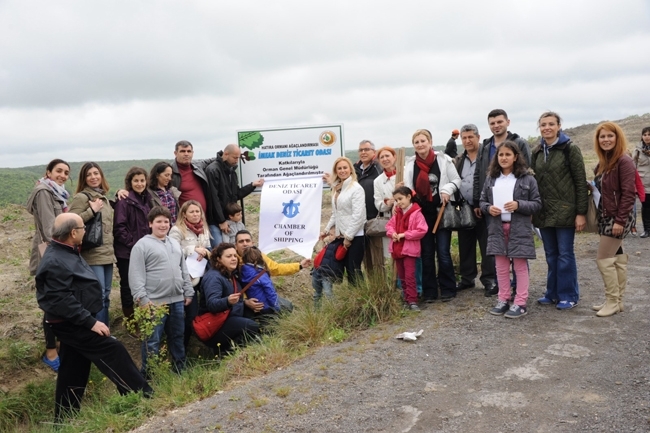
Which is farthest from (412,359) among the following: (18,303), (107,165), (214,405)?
(107,165)

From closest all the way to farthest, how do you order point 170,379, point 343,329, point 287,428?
point 287,428 < point 170,379 < point 343,329

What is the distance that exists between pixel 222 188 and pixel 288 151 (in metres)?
1.16

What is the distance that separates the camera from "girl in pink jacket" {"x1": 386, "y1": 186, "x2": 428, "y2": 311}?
7207 mm

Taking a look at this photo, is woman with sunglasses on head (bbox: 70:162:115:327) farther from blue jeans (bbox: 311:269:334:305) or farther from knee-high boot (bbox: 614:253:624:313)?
knee-high boot (bbox: 614:253:624:313)

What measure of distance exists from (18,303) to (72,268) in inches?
182

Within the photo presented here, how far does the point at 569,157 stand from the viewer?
654 centimetres

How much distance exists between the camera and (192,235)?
755cm

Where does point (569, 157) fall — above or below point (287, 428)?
above

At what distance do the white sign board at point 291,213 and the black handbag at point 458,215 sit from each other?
1936 millimetres

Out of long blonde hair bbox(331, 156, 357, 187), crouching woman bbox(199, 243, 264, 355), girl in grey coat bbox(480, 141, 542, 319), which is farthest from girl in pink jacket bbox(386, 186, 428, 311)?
crouching woman bbox(199, 243, 264, 355)

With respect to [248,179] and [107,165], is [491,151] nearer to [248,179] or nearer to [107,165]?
[248,179]

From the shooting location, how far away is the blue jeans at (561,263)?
666cm

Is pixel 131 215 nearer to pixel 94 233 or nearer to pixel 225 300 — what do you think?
pixel 94 233

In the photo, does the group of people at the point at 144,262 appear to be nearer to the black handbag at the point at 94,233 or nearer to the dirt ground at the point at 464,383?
the black handbag at the point at 94,233
